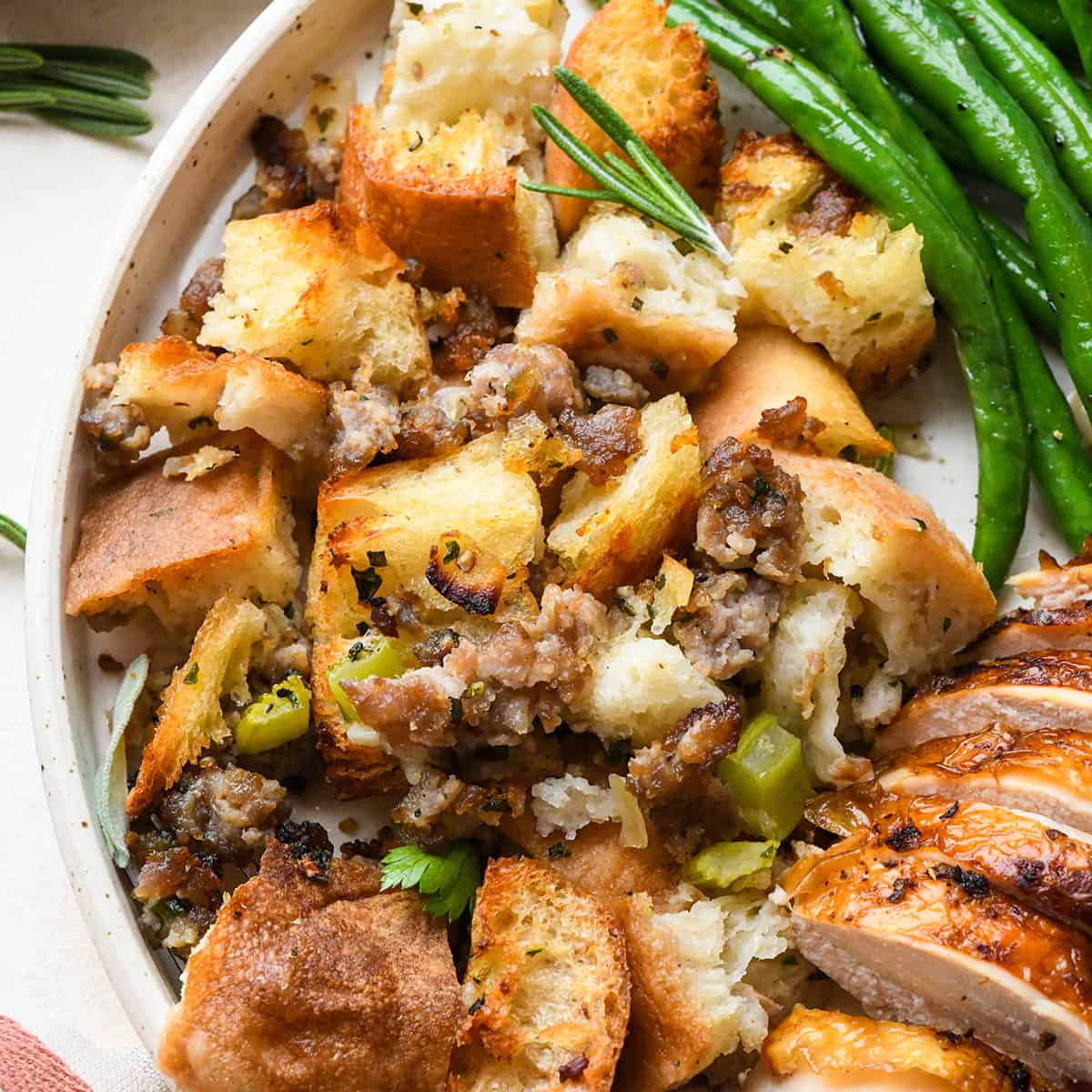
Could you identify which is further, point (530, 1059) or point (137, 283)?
point (137, 283)

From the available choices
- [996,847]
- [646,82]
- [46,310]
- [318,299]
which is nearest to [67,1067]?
[318,299]

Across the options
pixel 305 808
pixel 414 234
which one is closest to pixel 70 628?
pixel 305 808

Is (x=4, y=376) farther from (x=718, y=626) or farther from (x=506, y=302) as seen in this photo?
(x=718, y=626)

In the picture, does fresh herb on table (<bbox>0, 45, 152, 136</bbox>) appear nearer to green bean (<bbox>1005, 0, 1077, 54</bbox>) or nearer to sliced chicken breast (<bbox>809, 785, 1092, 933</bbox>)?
green bean (<bbox>1005, 0, 1077, 54</bbox>)

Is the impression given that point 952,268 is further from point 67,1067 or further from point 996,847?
point 67,1067

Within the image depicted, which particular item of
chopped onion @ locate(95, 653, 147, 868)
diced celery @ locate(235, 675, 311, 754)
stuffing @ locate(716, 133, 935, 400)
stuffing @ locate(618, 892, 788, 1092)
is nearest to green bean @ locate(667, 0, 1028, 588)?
stuffing @ locate(716, 133, 935, 400)

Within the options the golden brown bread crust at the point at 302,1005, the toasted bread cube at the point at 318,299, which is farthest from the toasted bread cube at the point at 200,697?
the toasted bread cube at the point at 318,299
